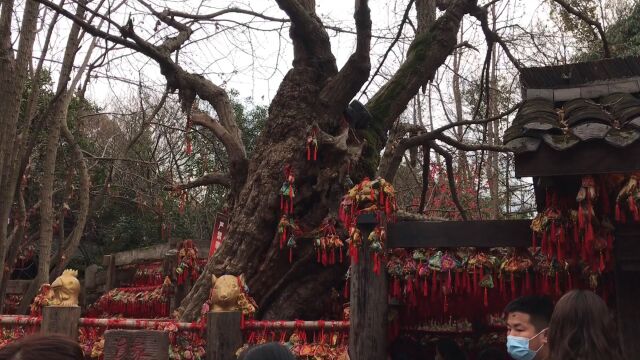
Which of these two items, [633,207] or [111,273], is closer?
[633,207]

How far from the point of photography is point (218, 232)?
766cm

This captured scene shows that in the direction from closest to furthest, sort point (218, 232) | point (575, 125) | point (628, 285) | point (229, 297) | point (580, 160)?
point (580, 160) < point (575, 125) < point (628, 285) < point (229, 297) < point (218, 232)

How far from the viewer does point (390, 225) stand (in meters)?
4.99

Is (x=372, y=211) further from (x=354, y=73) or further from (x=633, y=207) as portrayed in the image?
(x=354, y=73)

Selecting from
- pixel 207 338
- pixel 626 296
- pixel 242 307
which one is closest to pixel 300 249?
pixel 242 307

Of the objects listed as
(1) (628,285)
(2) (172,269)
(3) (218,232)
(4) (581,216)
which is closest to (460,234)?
(4) (581,216)

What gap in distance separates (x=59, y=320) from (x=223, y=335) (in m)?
1.68

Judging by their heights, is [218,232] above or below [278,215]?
below

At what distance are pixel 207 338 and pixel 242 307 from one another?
1.59ft

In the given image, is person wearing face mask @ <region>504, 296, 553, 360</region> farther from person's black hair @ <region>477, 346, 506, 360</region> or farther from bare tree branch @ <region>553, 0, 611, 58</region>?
bare tree branch @ <region>553, 0, 611, 58</region>

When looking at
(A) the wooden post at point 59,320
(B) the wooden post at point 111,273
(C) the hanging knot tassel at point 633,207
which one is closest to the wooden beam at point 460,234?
(C) the hanging knot tassel at point 633,207

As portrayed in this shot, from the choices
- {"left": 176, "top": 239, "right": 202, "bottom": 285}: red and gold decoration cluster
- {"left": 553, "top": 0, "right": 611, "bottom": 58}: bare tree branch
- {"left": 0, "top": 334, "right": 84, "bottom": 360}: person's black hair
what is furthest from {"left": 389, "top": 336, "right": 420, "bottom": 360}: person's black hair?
{"left": 553, "top": 0, "right": 611, "bottom": 58}: bare tree branch

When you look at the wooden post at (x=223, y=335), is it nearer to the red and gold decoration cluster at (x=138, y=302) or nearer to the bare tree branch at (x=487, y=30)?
the red and gold decoration cluster at (x=138, y=302)

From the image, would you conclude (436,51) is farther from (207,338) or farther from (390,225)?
(207,338)
